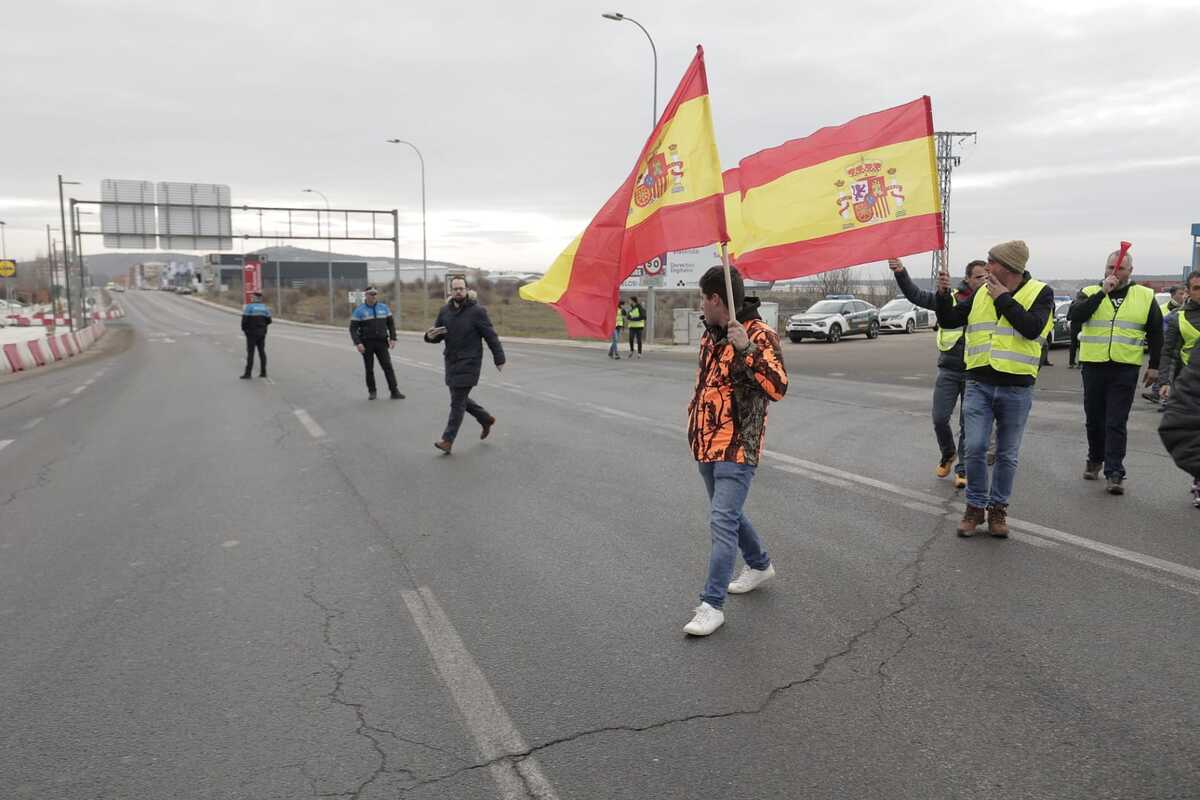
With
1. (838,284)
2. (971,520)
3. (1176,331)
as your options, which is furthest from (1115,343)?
(838,284)

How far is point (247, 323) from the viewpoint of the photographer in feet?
59.9

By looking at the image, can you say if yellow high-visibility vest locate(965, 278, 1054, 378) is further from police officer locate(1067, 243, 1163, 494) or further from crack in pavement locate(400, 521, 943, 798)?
police officer locate(1067, 243, 1163, 494)

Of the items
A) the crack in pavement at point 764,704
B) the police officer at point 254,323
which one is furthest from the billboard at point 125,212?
the crack in pavement at point 764,704

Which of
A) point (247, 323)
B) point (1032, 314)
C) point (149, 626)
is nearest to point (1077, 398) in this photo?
point (1032, 314)

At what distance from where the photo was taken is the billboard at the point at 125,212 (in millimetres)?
41156

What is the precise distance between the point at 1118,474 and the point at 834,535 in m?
2.76

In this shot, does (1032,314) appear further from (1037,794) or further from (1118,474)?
(1037,794)

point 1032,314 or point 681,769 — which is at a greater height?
point 1032,314

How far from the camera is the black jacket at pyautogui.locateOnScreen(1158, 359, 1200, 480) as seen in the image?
2758mm

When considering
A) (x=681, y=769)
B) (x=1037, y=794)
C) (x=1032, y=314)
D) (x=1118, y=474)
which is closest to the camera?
(x=1037, y=794)

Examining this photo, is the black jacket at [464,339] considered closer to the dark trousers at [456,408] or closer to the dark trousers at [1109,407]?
the dark trousers at [456,408]

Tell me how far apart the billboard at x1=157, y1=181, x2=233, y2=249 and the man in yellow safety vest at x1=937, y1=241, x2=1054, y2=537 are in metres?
42.6

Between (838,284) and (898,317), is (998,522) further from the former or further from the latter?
(838,284)

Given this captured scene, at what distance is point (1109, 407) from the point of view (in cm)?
732
